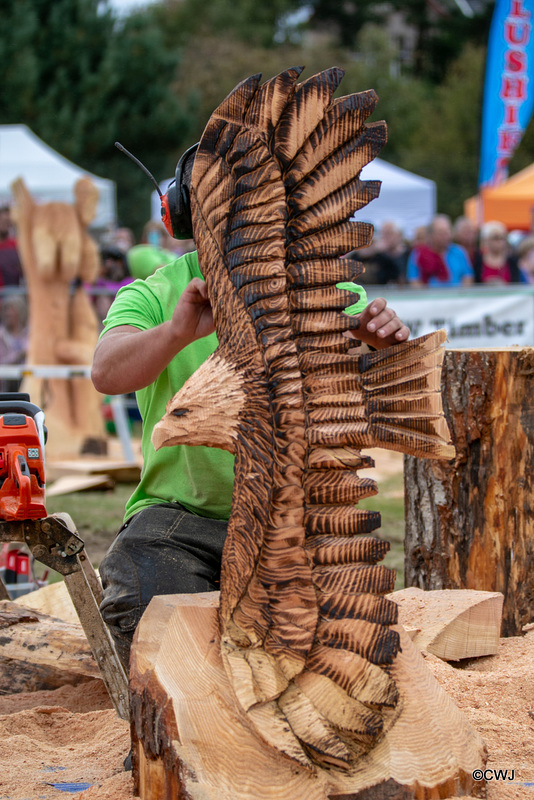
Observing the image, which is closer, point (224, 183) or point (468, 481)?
point (224, 183)

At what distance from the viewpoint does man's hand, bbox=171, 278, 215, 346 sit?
1.81 meters

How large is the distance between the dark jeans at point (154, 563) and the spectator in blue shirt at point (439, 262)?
7.50 meters

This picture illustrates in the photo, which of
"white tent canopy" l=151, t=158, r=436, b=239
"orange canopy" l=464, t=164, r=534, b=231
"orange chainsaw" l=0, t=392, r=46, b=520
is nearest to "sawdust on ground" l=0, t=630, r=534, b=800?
"orange chainsaw" l=0, t=392, r=46, b=520

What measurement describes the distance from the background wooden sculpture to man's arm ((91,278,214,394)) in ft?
18.8

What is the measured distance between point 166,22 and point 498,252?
2859cm

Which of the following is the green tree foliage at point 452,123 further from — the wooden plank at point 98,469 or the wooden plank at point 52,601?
the wooden plank at point 52,601

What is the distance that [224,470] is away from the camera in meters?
2.21

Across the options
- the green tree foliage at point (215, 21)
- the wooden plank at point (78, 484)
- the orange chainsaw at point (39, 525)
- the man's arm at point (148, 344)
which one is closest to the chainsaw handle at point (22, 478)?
the orange chainsaw at point (39, 525)

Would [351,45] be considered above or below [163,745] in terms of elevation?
above

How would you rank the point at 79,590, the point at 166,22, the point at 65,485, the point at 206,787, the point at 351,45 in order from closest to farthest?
the point at 206,787 → the point at 79,590 → the point at 65,485 → the point at 166,22 → the point at 351,45

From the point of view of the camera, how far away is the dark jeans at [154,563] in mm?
2068

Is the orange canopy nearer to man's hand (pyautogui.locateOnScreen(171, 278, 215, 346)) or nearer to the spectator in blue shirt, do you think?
the spectator in blue shirt

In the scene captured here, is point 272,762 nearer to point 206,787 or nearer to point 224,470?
point 206,787

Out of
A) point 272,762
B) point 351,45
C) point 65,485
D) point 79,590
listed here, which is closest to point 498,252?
point 65,485
